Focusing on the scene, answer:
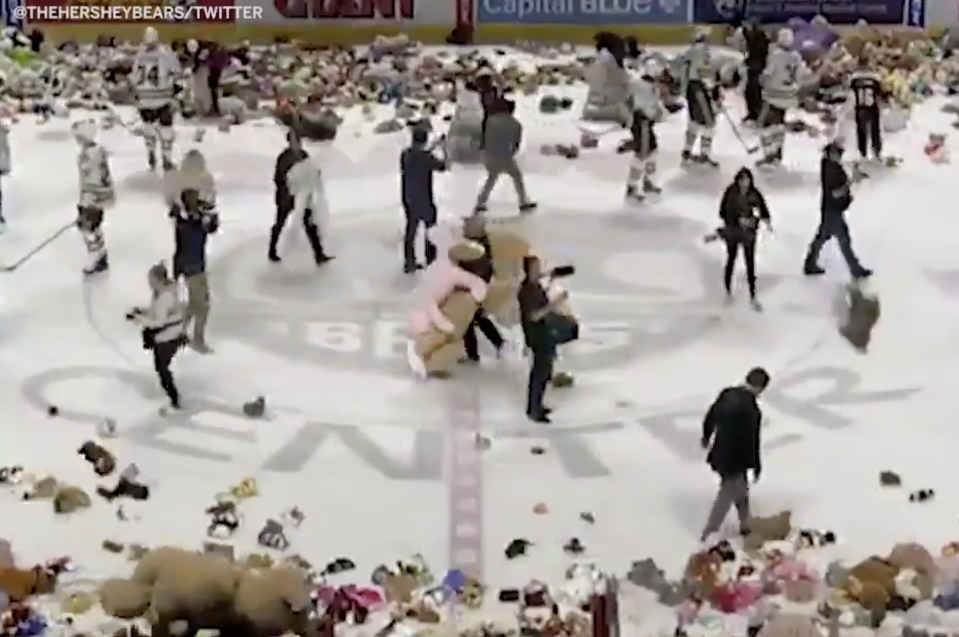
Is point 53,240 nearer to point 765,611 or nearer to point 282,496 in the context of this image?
point 282,496

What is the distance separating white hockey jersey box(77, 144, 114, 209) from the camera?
16.8 metres

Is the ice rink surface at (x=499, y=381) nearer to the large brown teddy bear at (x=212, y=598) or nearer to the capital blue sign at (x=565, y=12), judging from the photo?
the large brown teddy bear at (x=212, y=598)

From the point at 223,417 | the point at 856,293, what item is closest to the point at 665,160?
the point at 856,293

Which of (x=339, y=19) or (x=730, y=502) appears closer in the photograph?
(x=730, y=502)

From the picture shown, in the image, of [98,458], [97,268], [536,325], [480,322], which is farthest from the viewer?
[97,268]

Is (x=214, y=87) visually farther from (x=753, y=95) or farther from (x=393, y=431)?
(x=393, y=431)

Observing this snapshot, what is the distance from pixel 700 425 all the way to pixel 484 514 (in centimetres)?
210

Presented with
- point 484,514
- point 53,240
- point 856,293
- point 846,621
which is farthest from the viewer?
point 53,240

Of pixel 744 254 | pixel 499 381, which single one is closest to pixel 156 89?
pixel 744 254

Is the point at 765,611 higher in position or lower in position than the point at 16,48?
lower

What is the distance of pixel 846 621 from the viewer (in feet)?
36.8

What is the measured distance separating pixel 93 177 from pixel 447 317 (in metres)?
3.86

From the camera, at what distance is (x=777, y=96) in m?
20.1

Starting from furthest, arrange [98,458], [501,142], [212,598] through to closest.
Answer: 1. [501,142]
2. [98,458]
3. [212,598]
